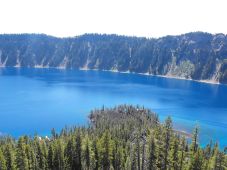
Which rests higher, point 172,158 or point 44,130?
point 172,158

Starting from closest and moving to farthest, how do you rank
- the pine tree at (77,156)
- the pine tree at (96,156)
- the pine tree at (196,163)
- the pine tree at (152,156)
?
the pine tree at (196,163) < the pine tree at (152,156) < the pine tree at (96,156) < the pine tree at (77,156)

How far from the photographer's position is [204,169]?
8944 centimetres

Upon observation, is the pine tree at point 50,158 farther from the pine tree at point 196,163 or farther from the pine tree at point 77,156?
the pine tree at point 196,163

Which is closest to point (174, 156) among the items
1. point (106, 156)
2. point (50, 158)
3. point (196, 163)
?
point (196, 163)

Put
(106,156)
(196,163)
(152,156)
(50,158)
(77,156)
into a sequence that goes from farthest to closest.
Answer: (77,156) < (106,156) < (50,158) < (152,156) < (196,163)

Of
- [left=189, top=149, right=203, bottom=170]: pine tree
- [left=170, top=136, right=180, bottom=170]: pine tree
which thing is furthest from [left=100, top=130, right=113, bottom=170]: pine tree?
[left=189, top=149, right=203, bottom=170]: pine tree

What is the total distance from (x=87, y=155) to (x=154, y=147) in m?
24.8

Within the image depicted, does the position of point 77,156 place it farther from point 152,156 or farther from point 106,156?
point 152,156

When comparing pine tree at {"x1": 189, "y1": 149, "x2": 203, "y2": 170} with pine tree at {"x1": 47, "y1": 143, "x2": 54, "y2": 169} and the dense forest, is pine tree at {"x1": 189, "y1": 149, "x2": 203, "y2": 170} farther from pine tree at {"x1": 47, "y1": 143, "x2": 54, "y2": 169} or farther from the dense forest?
pine tree at {"x1": 47, "y1": 143, "x2": 54, "y2": 169}

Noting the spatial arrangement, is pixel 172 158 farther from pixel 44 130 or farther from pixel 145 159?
pixel 44 130

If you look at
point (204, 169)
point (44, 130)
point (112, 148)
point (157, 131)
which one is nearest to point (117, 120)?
point (44, 130)

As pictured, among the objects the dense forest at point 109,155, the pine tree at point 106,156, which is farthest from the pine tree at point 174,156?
the pine tree at point 106,156

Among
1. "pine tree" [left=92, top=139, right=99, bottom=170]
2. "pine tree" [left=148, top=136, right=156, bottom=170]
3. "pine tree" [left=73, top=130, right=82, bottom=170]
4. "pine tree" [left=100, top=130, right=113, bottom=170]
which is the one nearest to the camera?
"pine tree" [left=148, top=136, right=156, bottom=170]

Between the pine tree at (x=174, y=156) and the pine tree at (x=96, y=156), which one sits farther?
the pine tree at (x=96, y=156)
